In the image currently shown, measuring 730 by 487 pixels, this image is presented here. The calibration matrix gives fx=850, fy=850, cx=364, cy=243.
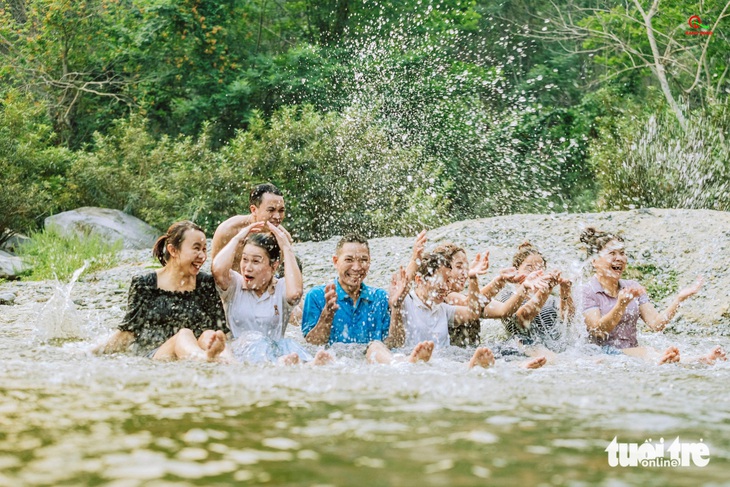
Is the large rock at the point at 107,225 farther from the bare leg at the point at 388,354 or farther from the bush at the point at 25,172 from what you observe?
the bare leg at the point at 388,354

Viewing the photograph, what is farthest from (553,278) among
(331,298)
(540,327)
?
(331,298)

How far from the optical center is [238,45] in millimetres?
24828

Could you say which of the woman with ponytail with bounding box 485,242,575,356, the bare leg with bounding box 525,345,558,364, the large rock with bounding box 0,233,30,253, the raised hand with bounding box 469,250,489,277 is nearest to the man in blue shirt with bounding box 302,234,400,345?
the raised hand with bounding box 469,250,489,277

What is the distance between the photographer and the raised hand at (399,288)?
565cm

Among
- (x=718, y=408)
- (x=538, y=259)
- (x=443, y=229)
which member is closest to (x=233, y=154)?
(x=443, y=229)

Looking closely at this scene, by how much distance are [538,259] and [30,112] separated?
1418cm

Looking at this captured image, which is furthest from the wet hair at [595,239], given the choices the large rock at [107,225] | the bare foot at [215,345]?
the large rock at [107,225]

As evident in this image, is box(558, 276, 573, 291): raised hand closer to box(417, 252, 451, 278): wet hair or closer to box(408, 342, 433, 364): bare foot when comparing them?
box(417, 252, 451, 278): wet hair

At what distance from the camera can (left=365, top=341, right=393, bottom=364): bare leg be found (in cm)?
541

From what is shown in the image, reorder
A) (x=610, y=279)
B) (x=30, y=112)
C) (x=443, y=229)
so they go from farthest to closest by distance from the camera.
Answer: (x=30, y=112) < (x=443, y=229) < (x=610, y=279)

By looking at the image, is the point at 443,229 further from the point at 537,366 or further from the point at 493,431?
the point at 493,431

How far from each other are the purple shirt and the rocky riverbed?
2108 millimetres

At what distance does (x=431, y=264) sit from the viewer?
5.90 meters

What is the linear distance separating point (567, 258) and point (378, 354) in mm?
5781
